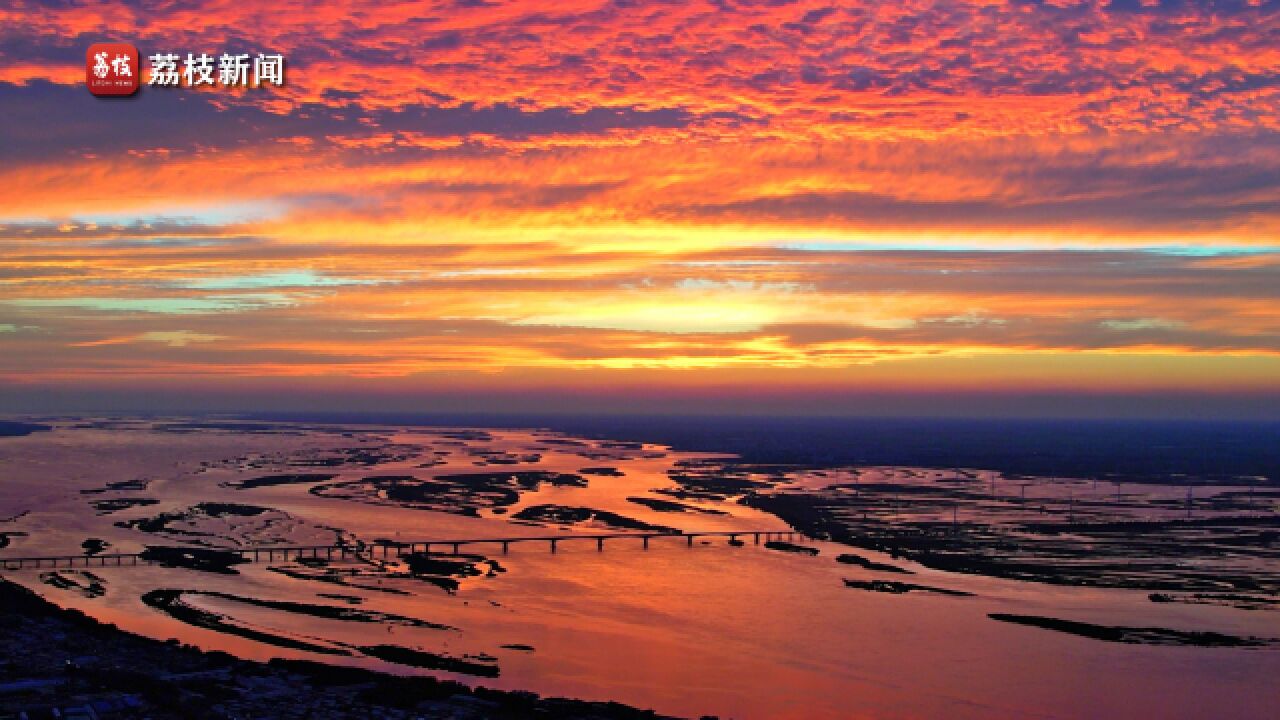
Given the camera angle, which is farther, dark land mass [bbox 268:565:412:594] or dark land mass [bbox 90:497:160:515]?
dark land mass [bbox 90:497:160:515]

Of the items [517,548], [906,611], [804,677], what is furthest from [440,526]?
[804,677]

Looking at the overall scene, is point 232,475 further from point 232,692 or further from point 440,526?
point 232,692

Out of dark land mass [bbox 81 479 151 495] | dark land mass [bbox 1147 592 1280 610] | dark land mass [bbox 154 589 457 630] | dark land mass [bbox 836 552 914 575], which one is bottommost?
dark land mass [bbox 154 589 457 630]

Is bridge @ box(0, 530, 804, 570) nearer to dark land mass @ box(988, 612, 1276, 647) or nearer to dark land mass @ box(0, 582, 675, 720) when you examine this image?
dark land mass @ box(0, 582, 675, 720)

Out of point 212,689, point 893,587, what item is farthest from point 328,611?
point 893,587

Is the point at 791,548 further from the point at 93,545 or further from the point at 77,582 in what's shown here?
the point at 93,545

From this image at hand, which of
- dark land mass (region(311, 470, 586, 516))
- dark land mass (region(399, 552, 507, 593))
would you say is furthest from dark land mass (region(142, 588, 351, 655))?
dark land mass (region(311, 470, 586, 516))

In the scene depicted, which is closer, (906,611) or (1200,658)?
(1200,658)
